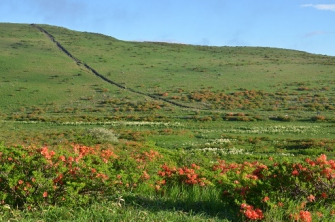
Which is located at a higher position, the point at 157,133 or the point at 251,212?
the point at 251,212

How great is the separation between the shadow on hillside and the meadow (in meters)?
0.03

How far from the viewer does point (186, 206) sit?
30.5 ft

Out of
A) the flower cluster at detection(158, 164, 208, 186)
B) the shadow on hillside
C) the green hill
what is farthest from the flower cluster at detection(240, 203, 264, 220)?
the green hill

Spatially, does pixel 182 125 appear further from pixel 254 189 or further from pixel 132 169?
pixel 254 189

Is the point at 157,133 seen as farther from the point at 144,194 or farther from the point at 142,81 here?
the point at 142,81

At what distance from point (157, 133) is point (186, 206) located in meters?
29.1

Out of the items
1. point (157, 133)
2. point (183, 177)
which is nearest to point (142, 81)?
point (157, 133)

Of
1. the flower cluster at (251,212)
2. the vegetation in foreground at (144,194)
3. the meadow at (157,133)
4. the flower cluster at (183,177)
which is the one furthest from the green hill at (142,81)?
the flower cluster at (251,212)

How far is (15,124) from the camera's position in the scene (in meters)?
47.3

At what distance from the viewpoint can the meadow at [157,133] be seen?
877 centimetres

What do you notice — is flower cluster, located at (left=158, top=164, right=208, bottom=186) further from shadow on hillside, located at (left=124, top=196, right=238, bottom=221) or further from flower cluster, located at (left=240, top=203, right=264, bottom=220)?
flower cluster, located at (left=240, top=203, right=264, bottom=220)

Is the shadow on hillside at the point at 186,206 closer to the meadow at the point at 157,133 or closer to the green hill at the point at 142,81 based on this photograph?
the meadow at the point at 157,133

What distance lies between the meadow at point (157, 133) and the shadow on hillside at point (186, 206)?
3cm

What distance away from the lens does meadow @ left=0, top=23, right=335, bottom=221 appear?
8773 millimetres
